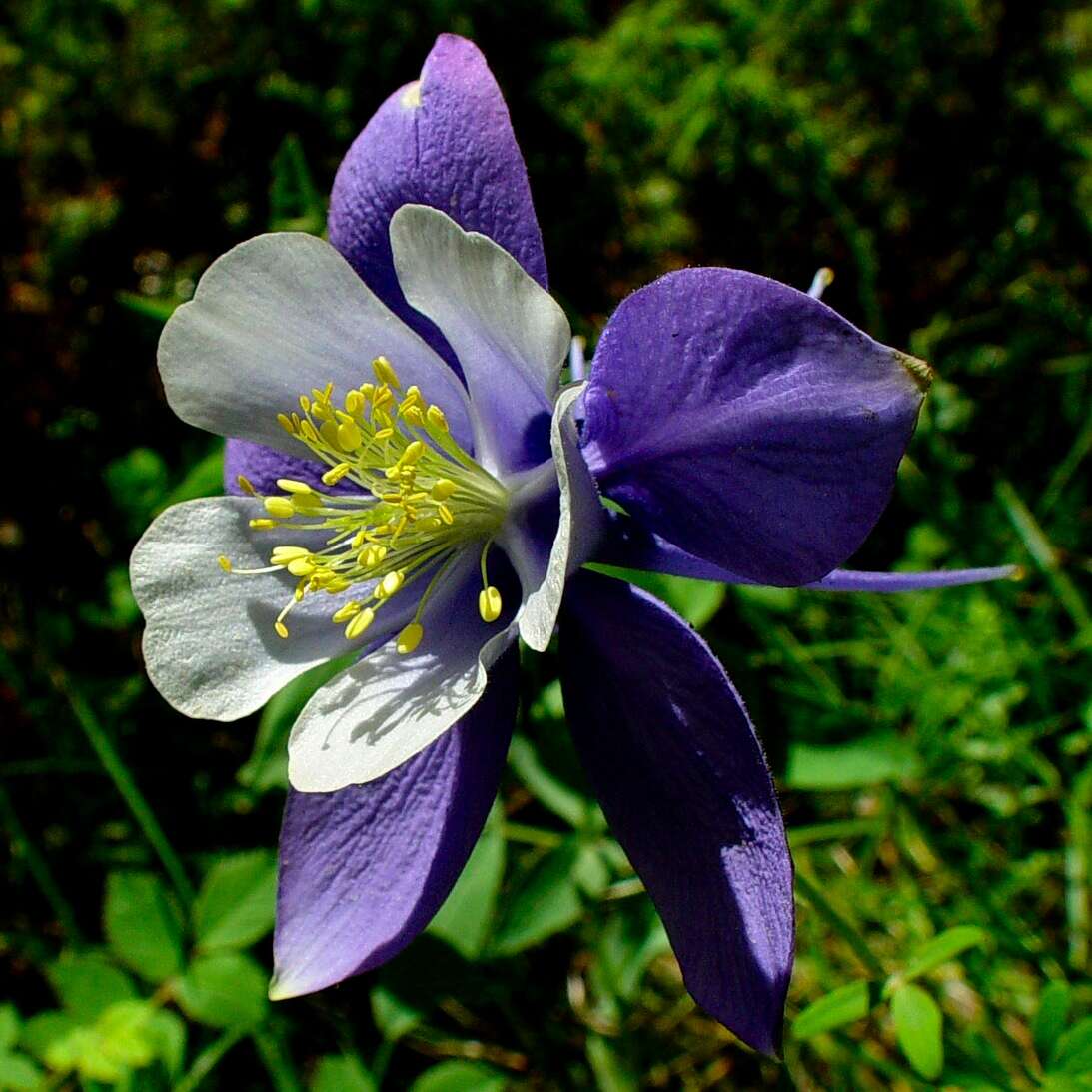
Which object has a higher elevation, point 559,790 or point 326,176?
point 326,176

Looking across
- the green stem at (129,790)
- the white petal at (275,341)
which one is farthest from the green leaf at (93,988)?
the white petal at (275,341)

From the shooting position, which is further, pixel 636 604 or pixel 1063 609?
pixel 1063 609

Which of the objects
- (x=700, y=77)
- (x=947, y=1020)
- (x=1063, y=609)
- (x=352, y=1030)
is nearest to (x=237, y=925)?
(x=352, y=1030)

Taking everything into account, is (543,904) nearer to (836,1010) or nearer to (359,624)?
(836,1010)

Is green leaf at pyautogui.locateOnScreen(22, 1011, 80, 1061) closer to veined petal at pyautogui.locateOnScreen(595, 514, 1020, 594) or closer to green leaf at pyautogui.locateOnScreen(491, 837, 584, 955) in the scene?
green leaf at pyautogui.locateOnScreen(491, 837, 584, 955)

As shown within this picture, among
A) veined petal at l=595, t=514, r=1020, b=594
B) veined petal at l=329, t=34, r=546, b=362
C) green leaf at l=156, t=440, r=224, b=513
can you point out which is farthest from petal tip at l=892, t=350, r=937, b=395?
green leaf at l=156, t=440, r=224, b=513

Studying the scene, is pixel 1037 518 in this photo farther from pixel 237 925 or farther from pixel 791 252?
pixel 237 925
